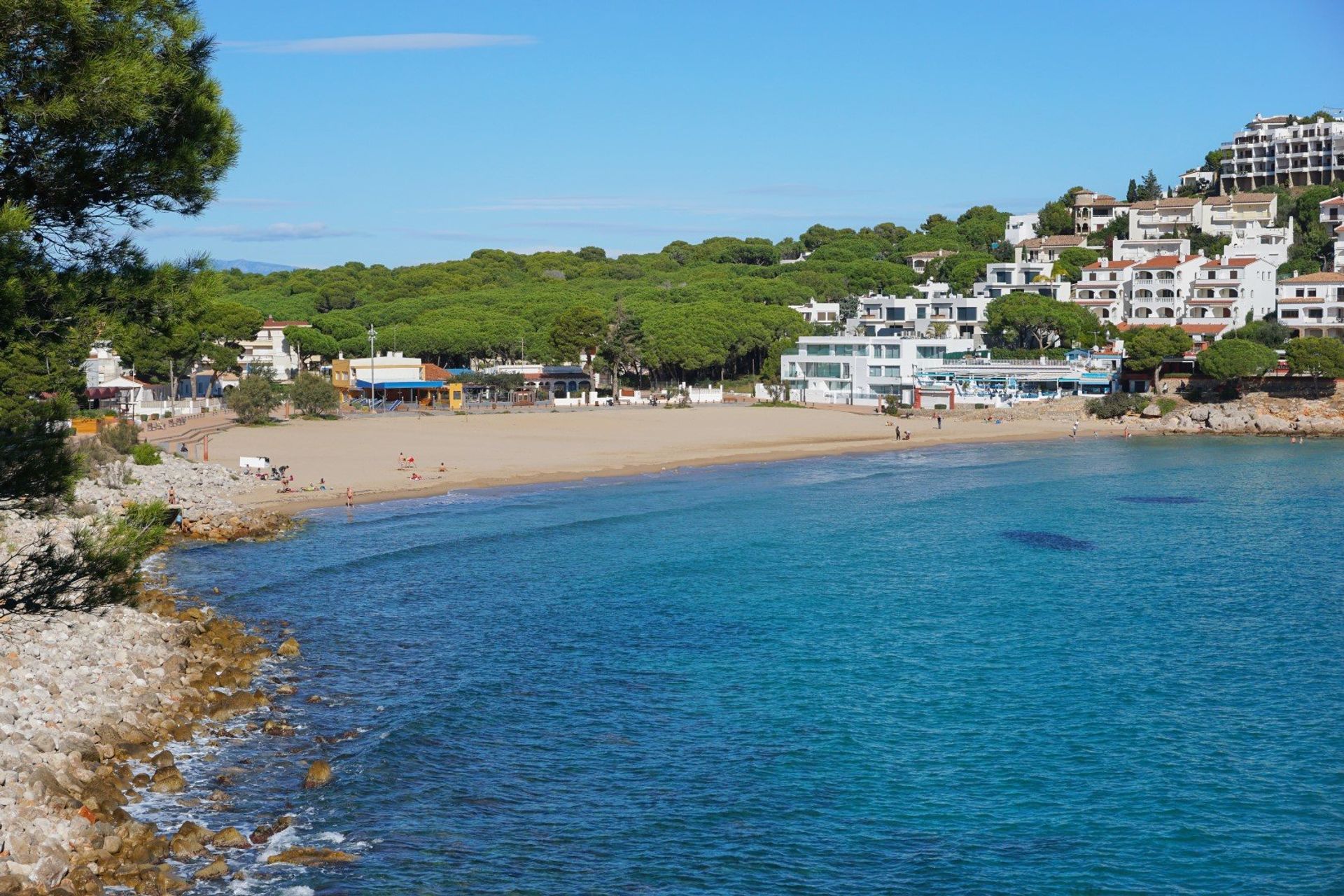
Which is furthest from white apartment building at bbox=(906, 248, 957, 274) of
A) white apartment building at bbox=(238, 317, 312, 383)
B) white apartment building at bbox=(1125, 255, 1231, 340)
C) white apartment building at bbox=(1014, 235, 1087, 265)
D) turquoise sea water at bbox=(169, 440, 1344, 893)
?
turquoise sea water at bbox=(169, 440, 1344, 893)

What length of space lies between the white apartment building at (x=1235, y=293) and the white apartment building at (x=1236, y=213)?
21731 mm

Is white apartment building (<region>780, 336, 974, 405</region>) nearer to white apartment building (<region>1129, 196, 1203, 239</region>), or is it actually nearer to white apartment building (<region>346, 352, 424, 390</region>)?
white apartment building (<region>346, 352, 424, 390</region>)

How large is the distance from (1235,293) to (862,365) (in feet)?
103

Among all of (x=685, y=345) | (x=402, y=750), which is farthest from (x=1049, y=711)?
(x=685, y=345)

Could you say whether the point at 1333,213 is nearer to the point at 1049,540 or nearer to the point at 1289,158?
the point at 1289,158

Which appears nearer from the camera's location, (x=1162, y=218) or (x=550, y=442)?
(x=550, y=442)

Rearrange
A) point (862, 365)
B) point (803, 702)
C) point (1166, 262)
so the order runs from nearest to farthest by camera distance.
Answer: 1. point (803, 702)
2. point (862, 365)
3. point (1166, 262)

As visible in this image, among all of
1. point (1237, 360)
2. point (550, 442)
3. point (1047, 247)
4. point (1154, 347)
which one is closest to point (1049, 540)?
point (550, 442)

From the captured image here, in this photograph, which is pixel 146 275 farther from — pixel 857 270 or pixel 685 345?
pixel 857 270

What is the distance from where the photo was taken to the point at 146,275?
13.5m

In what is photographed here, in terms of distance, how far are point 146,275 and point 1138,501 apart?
46.0 meters

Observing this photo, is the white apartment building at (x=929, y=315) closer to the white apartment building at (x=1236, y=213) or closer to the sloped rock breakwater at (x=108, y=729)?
the white apartment building at (x=1236, y=213)

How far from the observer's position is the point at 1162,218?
131 m

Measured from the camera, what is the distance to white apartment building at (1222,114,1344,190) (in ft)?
456
